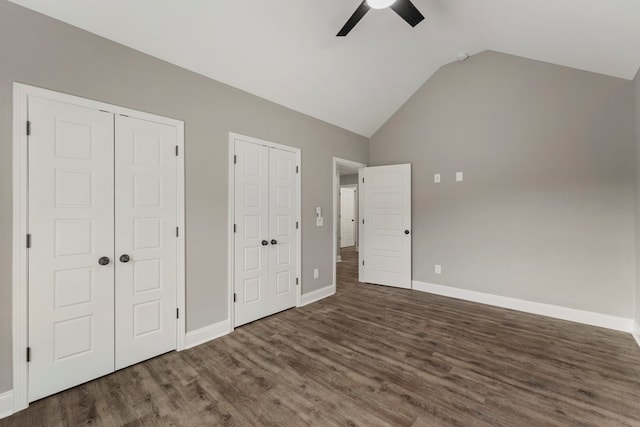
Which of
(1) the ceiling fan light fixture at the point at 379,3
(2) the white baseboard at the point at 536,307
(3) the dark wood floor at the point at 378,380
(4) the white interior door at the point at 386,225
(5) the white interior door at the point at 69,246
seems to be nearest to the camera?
(3) the dark wood floor at the point at 378,380

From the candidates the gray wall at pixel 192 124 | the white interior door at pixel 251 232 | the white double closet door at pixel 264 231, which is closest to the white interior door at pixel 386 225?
the gray wall at pixel 192 124

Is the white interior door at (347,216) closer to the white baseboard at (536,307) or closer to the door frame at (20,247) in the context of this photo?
the white baseboard at (536,307)

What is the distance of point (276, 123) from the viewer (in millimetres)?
3352

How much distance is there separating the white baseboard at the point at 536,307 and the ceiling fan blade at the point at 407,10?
3555 millimetres

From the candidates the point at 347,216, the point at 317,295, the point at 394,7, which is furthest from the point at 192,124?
the point at 347,216

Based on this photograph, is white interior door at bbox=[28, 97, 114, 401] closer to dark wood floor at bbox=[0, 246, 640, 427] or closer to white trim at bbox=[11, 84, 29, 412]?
white trim at bbox=[11, 84, 29, 412]

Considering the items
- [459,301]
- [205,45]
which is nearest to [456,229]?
[459,301]

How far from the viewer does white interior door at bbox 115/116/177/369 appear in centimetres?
219

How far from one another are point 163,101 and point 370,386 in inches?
117

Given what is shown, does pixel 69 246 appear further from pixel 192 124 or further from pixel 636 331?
pixel 636 331

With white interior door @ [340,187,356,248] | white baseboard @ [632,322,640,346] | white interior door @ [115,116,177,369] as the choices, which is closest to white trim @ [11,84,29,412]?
white interior door @ [115,116,177,369]

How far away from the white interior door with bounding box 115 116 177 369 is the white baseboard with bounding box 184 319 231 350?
0.14 metres

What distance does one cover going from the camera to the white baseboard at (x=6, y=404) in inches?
66.6

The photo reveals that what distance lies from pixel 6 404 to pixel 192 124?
7.97ft
